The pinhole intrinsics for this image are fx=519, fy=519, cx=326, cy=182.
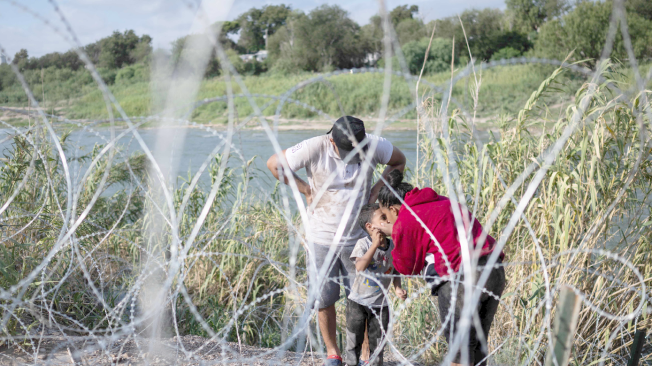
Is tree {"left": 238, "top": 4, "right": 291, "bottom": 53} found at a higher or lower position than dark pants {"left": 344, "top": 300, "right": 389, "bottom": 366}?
higher

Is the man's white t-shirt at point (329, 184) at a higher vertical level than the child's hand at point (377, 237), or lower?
higher

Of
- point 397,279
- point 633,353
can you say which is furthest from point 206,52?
point 633,353

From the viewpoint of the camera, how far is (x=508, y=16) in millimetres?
38906

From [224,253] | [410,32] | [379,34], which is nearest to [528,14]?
[410,32]

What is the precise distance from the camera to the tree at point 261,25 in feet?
137

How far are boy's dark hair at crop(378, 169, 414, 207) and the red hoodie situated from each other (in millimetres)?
143

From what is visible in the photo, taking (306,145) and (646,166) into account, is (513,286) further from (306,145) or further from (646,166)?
(306,145)

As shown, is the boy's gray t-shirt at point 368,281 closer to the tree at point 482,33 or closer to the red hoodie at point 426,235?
the red hoodie at point 426,235

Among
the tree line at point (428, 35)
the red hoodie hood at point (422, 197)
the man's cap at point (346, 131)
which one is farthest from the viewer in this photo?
the tree line at point (428, 35)

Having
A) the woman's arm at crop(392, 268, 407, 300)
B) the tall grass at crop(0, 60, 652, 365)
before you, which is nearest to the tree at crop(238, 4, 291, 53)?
the tall grass at crop(0, 60, 652, 365)

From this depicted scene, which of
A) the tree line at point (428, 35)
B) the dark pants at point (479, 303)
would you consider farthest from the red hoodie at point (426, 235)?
the tree line at point (428, 35)

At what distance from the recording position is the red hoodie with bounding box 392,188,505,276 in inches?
105

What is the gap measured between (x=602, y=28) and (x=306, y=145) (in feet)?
75.2

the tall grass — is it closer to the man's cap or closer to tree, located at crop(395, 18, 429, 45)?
the man's cap
